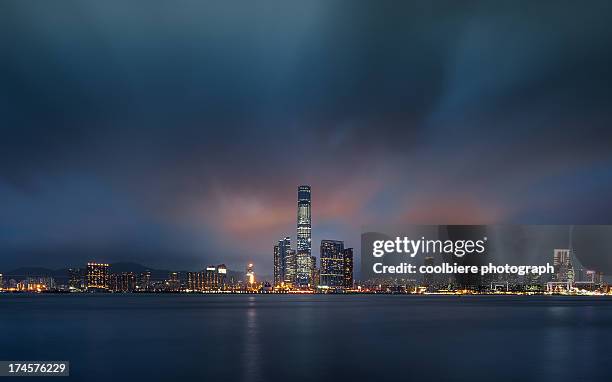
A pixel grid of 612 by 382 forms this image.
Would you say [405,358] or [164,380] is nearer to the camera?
[164,380]

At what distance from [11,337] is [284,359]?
1148 inches

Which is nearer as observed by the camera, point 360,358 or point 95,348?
point 360,358

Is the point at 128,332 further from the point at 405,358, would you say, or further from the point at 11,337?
the point at 405,358

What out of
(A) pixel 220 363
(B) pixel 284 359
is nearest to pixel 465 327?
(B) pixel 284 359

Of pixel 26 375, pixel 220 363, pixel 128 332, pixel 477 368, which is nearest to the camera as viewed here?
pixel 26 375

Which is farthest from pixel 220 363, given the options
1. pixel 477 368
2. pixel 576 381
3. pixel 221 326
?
pixel 221 326

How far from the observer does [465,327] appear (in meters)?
66.8

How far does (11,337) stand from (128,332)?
397 inches

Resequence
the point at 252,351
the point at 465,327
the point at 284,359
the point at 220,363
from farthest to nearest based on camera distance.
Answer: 1. the point at 465,327
2. the point at 252,351
3. the point at 284,359
4. the point at 220,363

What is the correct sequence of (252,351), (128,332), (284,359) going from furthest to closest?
(128,332) → (252,351) → (284,359)

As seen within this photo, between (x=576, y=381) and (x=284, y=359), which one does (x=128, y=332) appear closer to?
(x=284, y=359)

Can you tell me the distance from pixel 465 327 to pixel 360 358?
30064 mm

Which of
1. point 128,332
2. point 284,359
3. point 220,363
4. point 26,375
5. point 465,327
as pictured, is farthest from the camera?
point 465,327

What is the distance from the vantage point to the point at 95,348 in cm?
4631
